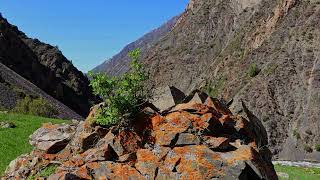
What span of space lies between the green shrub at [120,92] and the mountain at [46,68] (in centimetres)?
10764

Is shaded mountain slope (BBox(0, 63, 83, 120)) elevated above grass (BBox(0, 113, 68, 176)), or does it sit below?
above

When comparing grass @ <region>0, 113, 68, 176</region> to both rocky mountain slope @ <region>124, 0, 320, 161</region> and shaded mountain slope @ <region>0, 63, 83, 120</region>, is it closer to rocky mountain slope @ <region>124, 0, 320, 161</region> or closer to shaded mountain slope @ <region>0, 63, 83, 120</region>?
shaded mountain slope @ <region>0, 63, 83, 120</region>

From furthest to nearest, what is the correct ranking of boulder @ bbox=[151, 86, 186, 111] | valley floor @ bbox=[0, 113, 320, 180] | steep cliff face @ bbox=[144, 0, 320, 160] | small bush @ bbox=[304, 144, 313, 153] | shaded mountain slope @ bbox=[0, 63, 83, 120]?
steep cliff face @ bbox=[144, 0, 320, 160] < small bush @ bbox=[304, 144, 313, 153] < shaded mountain slope @ bbox=[0, 63, 83, 120] < valley floor @ bbox=[0, 113, 320, 180] < boulder @ bbox=[151, 86, 186, 111]

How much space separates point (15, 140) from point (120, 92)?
13.7 meters

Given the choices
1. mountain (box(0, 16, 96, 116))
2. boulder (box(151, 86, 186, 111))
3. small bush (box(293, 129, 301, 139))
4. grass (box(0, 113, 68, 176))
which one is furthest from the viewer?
mountain (box(0, 16, 96, 116))

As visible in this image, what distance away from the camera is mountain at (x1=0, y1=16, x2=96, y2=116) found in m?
129

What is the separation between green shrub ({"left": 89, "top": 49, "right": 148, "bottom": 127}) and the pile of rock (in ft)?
1.39

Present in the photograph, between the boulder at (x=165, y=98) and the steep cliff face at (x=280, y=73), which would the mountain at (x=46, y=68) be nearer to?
the steep cliff face at (x=280, y=73)

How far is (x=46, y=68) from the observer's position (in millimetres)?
142125

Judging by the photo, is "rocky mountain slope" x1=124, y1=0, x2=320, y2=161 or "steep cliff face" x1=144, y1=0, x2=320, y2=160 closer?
"rocky mountain slope" x1=124, y1=0, x2=320, y2=161

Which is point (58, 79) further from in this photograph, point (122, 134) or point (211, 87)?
point (122, 134)

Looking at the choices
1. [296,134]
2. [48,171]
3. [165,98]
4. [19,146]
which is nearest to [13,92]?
[19,146]

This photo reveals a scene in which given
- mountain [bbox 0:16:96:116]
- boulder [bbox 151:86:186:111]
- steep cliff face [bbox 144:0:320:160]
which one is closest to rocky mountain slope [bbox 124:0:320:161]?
steep cliff face [bbox 144:0:320:160]

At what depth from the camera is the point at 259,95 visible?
127 metres
